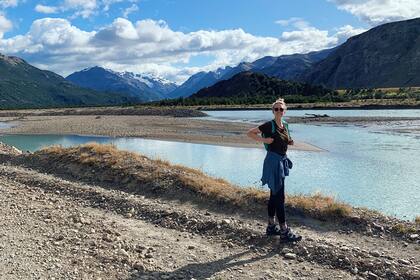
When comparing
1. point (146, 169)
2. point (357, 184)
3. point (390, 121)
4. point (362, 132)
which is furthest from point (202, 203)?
point (390, 121)

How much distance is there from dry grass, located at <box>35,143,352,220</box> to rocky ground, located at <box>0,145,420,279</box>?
1.47 ft

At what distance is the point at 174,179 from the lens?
16.0 metres

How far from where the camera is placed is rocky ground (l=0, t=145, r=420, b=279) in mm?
8773

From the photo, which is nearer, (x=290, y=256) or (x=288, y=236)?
(x=290, y=256)

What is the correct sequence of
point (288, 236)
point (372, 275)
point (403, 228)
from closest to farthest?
point (372, 275), point (288, 236), point (403, 228)

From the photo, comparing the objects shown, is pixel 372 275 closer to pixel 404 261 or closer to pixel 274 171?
pixel 404 261

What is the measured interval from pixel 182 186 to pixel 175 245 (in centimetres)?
514

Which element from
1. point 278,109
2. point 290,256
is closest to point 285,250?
point 290,256

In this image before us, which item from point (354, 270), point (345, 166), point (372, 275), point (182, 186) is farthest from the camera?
point (345, 166)

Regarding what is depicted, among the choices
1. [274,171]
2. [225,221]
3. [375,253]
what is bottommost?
[375,253]

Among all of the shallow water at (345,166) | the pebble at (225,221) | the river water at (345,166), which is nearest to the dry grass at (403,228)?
the pebble at (225,221)

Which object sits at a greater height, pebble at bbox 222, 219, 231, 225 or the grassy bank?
Answer: the grassy bank

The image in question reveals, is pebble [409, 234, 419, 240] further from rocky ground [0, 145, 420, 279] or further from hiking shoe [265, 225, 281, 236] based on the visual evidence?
hiking shoe [265, 225, 281, 236]

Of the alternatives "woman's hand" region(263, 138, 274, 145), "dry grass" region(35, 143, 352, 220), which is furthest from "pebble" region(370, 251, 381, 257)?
"woman's hand" region(263, 138, 274, 145)
